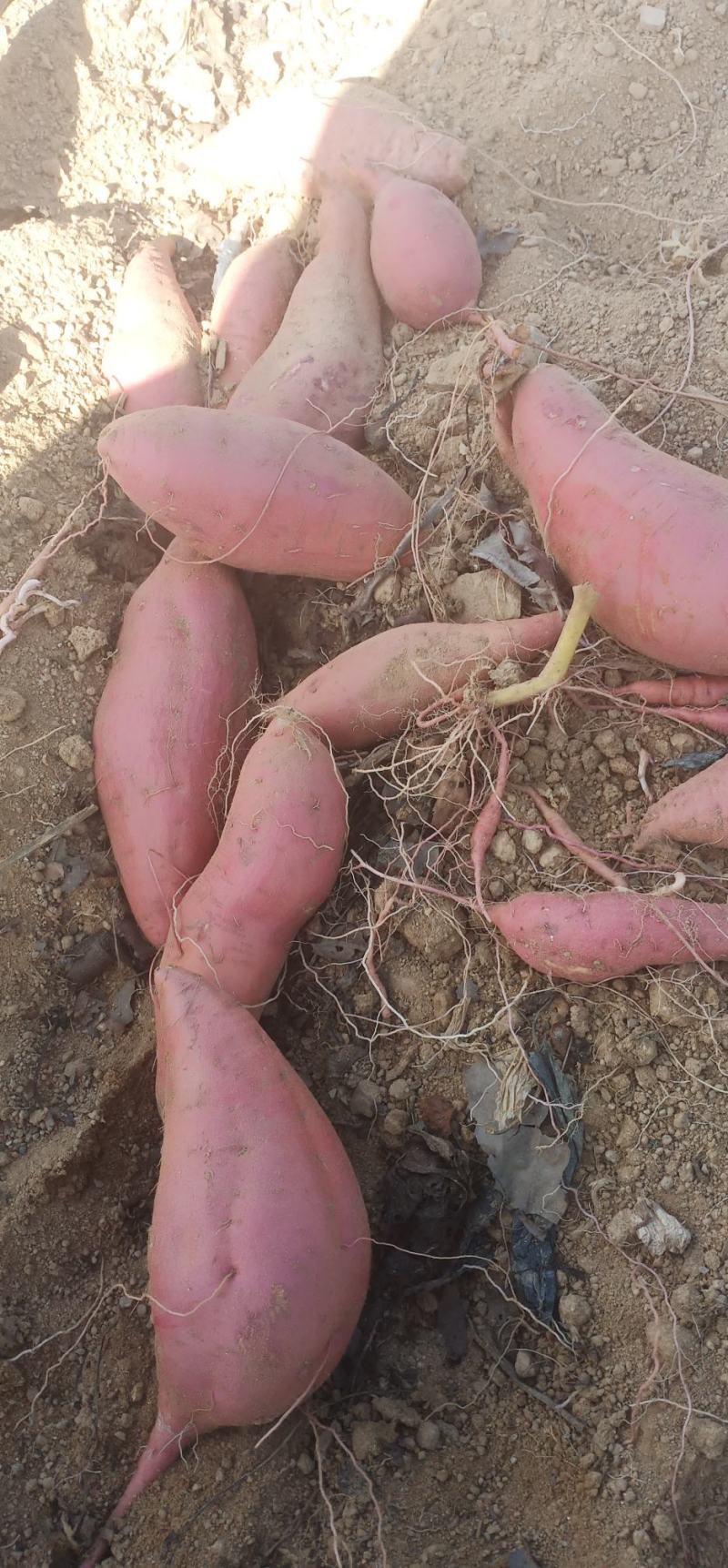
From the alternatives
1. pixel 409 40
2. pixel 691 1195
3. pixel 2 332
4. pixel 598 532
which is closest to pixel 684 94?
pixel 409 40

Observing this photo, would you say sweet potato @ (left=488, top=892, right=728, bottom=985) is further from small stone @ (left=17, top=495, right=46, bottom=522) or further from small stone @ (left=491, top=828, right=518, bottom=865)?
small stone @ (left=17, top=495, right=46, bottom=522)

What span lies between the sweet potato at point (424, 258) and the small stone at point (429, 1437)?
203 cm

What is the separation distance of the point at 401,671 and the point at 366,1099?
0.71 m

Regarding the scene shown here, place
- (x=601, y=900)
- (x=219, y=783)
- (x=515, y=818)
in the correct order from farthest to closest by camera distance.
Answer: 1. (x=219, y=783)
2. (x=515, y=818)
3. (x=601, y=900)

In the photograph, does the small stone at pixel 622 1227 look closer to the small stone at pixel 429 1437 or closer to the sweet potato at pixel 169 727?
the small stone at pixel 429 1437

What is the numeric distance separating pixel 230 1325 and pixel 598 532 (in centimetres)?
131

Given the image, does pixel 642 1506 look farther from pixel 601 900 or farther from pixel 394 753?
pixel 394 753

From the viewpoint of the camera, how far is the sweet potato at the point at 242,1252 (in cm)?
126

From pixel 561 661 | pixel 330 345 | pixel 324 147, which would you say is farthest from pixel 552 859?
pixel 324 147

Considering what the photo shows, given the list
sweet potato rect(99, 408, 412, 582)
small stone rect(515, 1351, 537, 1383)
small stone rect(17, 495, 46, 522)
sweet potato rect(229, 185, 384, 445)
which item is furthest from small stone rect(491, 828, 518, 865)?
small stone rect(17, 495, 46, 522)

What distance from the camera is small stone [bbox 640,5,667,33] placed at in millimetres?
2414

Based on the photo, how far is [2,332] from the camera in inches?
83.5

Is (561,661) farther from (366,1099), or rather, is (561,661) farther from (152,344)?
(152,344)

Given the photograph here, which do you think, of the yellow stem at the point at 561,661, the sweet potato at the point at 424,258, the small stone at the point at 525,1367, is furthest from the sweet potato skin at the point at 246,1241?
the sweet potato at the point at 424,258
